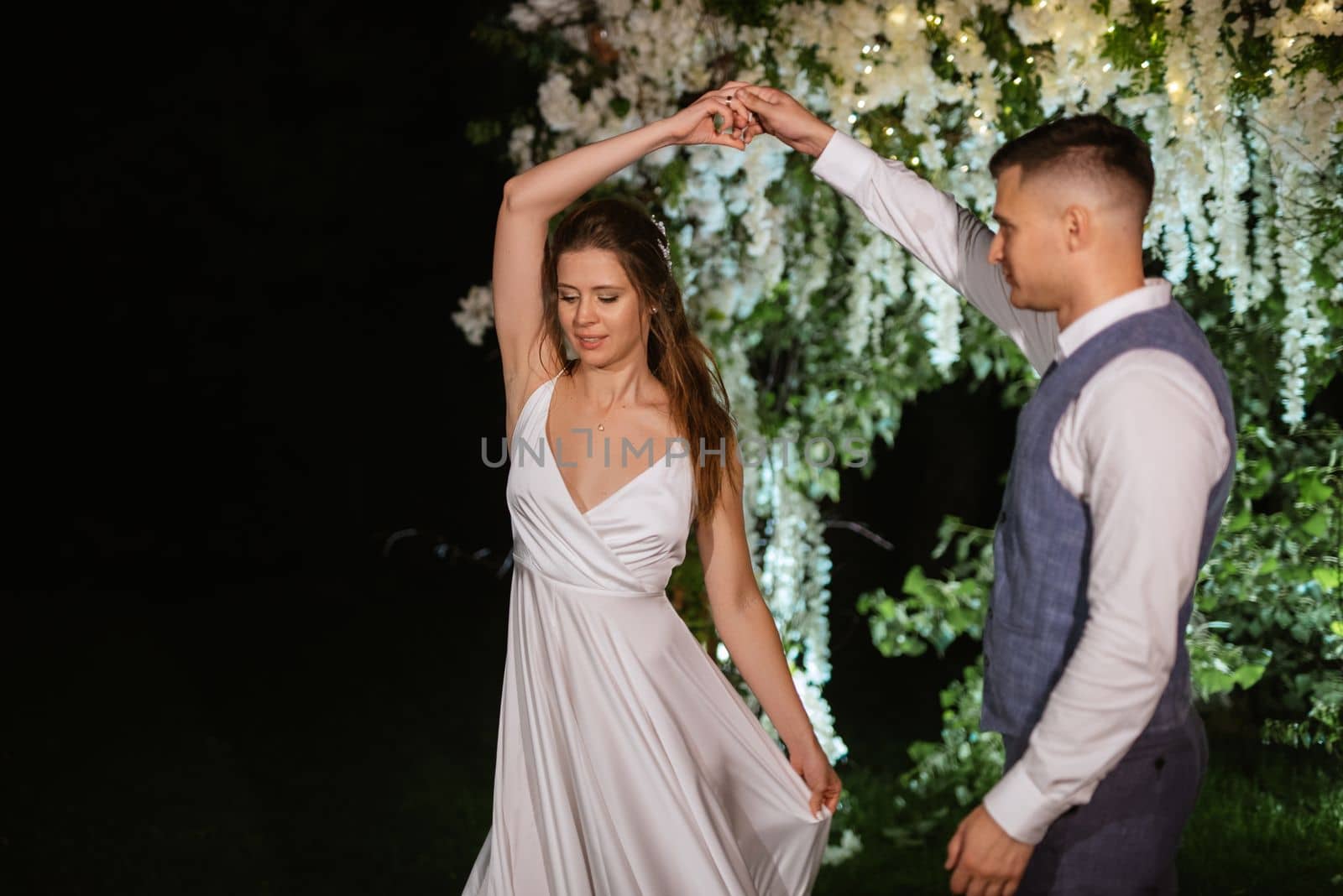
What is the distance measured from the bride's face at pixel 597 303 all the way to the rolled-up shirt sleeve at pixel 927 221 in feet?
1.31

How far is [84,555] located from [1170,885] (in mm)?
7227

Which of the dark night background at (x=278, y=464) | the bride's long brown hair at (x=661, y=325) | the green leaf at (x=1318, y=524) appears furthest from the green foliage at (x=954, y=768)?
the bride's long brown hair at (x=661, y=325)

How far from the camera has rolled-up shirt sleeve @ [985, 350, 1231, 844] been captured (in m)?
1.43

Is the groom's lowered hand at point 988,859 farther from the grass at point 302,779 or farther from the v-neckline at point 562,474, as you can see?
the grass at point 302,779

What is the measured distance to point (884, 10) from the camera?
3.15 m

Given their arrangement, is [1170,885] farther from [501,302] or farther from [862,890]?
[862,890]

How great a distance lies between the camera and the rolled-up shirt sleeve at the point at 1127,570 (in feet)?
4.69

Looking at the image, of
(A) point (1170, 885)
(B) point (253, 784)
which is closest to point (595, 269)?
(A) point (1170, 885)

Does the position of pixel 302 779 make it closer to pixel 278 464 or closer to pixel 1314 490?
pixel 1314 490

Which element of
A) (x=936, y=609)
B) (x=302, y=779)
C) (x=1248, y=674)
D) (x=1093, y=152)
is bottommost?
(x=302, y=779)

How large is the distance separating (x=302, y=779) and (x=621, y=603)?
281 cm

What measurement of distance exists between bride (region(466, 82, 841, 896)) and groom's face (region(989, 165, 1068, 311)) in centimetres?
73

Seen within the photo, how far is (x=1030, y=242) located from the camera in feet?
5.37

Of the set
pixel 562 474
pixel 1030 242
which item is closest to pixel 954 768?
pixel 562 474
